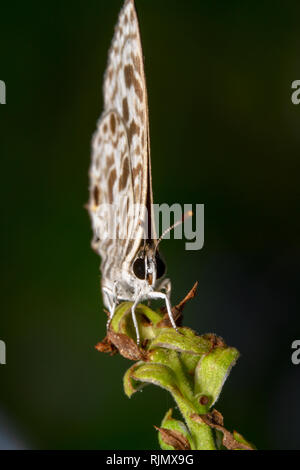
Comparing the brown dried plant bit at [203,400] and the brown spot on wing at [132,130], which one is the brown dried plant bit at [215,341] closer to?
the brown dried plant bit at [203,400]

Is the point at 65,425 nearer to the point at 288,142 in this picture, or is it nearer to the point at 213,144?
the point at 213,144

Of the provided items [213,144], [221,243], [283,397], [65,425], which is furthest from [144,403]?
[213,144]

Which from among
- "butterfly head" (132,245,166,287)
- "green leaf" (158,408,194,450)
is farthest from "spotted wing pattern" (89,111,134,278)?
"green leaf" (158,408,194,450)

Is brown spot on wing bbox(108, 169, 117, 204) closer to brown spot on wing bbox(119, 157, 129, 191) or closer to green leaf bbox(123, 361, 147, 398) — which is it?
brown spot on wing bbox(119, 157, 129, 191)

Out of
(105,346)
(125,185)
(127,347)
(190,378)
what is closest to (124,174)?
(125,185)

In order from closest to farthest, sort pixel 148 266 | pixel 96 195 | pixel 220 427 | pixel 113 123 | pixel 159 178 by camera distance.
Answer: pixel 220 427 → pixel 148 266 → pixel 113 123 → pixel 96 195 → pixel 159 178

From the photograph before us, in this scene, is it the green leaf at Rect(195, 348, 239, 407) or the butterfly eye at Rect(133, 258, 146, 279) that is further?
the butterfly eye at Rect(133, 258, 146, 279)

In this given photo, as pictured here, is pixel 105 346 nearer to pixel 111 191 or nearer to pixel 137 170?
pixel 137 170
